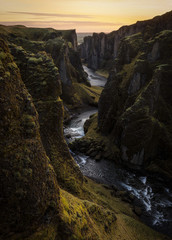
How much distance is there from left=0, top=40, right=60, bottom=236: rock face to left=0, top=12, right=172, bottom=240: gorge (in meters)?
0.06

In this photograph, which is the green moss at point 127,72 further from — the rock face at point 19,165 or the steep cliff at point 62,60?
the rock face at point 19,165

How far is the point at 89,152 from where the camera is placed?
5672cm

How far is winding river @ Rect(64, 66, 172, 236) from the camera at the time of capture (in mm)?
35281

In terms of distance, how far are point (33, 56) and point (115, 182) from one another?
3510 centimetres

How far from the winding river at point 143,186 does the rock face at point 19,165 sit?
29.2 m

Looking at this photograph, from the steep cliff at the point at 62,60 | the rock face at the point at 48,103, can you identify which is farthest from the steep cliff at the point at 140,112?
the steep cliff at the point at 62,60

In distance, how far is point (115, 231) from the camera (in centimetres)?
2289

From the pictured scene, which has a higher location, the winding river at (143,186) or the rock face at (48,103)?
the rock face at (48,103)

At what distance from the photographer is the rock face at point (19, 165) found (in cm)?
1162

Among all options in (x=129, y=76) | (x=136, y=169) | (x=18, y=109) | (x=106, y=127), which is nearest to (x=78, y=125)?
(x=106, y=127)

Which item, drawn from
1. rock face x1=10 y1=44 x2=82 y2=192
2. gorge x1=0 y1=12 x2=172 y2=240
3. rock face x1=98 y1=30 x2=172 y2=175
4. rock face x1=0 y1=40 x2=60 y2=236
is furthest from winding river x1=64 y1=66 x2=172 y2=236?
rock face x1=0 y1=40 x2=60 y2=236

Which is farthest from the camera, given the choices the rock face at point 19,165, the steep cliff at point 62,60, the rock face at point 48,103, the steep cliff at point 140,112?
the steep cliff at point 62,60

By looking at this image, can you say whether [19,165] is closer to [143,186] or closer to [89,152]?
[143,186]

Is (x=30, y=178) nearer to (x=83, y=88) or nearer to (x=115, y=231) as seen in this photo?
(x=115, y=231)
